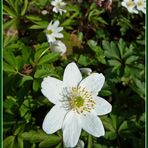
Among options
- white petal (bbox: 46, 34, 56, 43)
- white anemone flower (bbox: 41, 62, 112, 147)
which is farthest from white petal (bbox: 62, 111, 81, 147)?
white petal (bbox: 46, 34, 56, 43)

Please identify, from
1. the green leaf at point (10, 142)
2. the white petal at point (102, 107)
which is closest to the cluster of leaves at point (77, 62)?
the green leaf at point (10, 142)

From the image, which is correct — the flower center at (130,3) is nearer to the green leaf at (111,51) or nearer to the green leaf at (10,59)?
the green leaf at (111,51)

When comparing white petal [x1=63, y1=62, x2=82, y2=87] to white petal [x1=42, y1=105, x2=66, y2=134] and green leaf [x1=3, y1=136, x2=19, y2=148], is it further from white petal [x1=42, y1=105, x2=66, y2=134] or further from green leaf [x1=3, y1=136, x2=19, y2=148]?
green leaf [x1=3, y1=136, x2=19, y2=148]

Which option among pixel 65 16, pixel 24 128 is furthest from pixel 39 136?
pixel 65 16

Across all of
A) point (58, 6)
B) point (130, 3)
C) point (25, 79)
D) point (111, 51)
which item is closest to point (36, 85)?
point (25, 79)

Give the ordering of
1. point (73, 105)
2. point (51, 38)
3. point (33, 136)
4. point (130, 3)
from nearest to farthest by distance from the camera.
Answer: point (73, 105)
point (33, 136)
point (51, 38)
point (130, 3)

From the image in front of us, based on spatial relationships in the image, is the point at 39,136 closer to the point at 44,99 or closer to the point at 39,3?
the point at 44,99

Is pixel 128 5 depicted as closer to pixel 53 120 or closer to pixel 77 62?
pixel 77 62

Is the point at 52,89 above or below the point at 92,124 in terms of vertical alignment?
above
